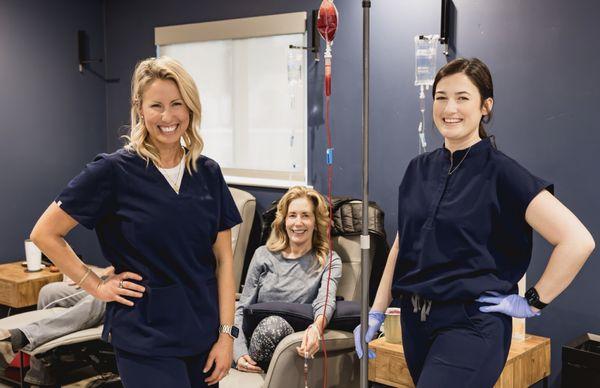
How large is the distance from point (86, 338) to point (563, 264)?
82.8 inches

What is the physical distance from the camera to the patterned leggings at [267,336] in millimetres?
2666

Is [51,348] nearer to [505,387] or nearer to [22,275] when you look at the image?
[22,275]

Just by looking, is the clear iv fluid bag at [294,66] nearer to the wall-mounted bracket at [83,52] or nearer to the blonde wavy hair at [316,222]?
the blonde wavy hair at [316,222]

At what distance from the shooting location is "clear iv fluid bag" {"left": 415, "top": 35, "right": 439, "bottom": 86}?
10.1ft

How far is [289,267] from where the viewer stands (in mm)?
3029

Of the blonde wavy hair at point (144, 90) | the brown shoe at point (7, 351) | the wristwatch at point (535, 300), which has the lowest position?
the brown shoe at point (7, 351)

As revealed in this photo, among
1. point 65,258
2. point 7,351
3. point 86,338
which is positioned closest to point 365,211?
point 65,258

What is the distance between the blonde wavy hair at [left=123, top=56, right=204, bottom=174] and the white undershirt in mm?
16

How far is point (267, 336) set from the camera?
267 centimetres

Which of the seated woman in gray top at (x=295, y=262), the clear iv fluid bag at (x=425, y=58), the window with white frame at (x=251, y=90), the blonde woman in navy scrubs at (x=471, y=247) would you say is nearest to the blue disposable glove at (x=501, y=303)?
the blonde woman in navy scrubs at (x=471, y=247)

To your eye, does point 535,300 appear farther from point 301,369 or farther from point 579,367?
point 301,369

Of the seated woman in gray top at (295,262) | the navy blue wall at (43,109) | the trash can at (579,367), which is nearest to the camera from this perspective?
the trash can at (579,367)

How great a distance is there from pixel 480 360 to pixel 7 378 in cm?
258

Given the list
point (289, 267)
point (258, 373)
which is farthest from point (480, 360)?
point (289, 267)
